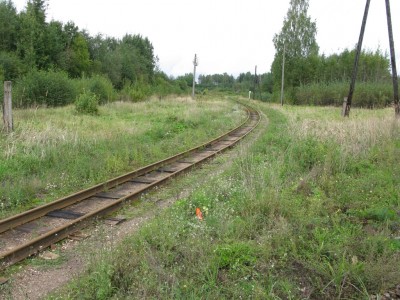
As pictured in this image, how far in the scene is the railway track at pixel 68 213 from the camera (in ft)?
17.1

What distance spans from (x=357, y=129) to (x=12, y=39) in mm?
47524

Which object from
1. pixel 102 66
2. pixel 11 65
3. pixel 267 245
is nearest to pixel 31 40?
pixel 11 65

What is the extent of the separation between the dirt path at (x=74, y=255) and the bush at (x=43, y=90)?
18.8 meters

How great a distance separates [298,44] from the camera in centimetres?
5731

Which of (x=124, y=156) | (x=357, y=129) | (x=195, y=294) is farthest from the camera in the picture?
(x=357, y=129)

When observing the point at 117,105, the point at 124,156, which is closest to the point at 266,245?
the point at 124,156

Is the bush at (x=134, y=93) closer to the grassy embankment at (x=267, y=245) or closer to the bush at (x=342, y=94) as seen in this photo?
the bush at (x=342, y=94)

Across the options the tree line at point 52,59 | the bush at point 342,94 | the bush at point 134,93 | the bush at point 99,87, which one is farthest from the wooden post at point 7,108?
the bush at point 342,94

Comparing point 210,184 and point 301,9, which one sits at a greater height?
point 301,9

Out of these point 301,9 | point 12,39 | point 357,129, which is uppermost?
point 301,9

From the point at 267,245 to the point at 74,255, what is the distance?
2736 millimetres

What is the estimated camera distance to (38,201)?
7406 mm

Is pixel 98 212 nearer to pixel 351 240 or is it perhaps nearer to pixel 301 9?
pixel 351 240

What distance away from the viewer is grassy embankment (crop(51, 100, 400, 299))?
13.0ft
